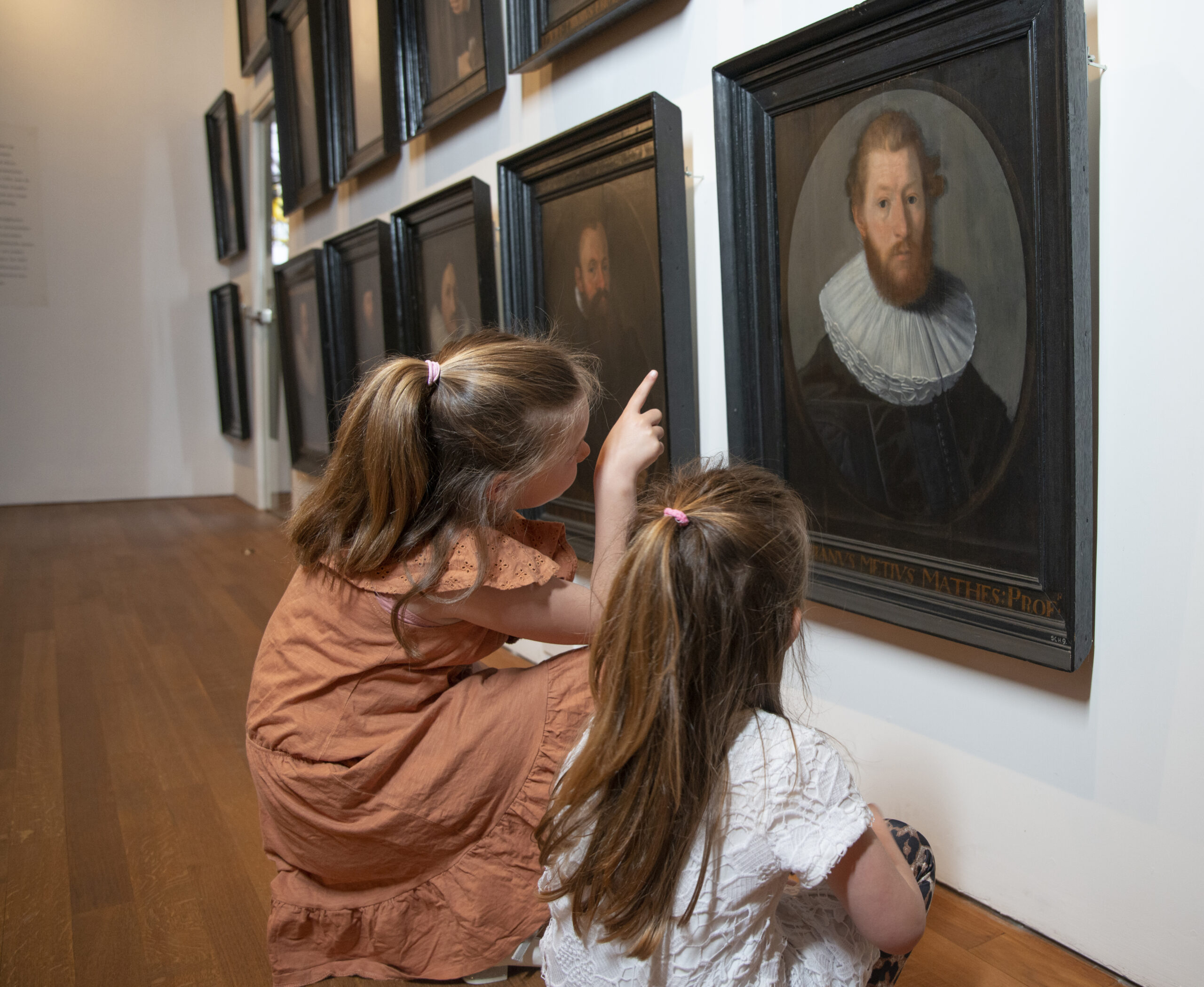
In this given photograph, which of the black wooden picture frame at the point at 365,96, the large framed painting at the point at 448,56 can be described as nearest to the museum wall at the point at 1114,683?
the large framed painting at the point at 448,56

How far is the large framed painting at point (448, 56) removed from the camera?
3.45m

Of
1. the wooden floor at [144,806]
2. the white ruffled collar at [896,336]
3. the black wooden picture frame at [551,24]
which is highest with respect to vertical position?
the black wooden picture frame at [551,24]

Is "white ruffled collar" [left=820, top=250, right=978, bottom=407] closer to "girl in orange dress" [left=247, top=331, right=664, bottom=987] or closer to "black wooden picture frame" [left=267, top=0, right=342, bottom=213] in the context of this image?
"girl in orange dress" [left=247, top=331, right=664, bottom=987]

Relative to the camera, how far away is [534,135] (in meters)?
3.33

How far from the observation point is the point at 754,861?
1.20m

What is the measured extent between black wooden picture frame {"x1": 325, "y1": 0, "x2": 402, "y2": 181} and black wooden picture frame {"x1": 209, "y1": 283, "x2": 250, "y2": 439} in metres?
3.97

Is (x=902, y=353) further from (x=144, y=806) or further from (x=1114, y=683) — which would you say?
(x=144, y=806)

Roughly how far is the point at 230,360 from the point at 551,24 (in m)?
6.96

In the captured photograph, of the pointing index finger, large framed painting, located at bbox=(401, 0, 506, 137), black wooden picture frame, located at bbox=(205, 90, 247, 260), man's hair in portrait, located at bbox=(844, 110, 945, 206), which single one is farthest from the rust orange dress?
black wooden picture frame, located at bbox=(205, 90, 247, 260)

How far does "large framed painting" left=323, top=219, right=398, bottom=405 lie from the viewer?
14.4 ft

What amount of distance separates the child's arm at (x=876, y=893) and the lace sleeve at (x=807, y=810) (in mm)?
38

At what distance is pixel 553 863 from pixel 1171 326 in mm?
1368

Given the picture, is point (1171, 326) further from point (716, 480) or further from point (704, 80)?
point (704, 80)

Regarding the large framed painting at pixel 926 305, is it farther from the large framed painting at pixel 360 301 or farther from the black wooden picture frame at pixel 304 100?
the black wooden picture frame at pixel 304 100
